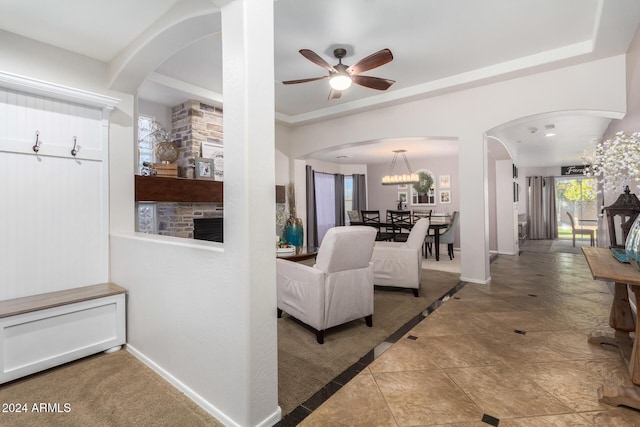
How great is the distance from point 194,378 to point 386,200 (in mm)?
8871

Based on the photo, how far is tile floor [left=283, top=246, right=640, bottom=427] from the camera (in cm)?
165

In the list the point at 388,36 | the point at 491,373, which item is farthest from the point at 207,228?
the point at 491,373

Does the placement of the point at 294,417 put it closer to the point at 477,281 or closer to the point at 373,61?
the point at 373,61

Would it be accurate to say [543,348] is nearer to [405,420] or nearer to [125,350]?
[405,420]

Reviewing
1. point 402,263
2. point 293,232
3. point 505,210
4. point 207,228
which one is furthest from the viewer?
point 505,210

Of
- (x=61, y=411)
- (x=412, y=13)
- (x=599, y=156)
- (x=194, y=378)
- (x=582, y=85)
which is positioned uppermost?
(x=412, y=13)

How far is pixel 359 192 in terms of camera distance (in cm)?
1038

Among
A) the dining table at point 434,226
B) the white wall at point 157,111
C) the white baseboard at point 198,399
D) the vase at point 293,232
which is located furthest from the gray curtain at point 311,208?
the white baseboard at point 198,399

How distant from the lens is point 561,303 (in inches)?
137

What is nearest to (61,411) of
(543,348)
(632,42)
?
(543,348)

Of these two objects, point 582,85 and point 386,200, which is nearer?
point 582,85

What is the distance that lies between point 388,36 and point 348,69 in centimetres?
51

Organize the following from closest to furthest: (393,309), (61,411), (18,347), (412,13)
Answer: (61,411) → (18,347) → (412,13) → (393,309)

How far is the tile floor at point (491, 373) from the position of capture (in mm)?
1648
